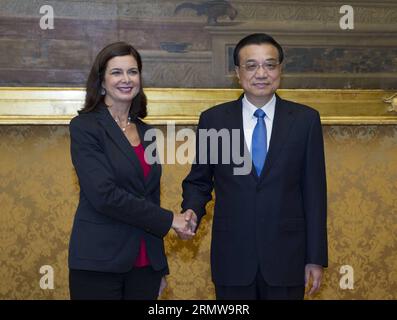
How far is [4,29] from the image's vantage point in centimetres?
390

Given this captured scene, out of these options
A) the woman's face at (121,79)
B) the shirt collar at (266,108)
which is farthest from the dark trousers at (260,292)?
the woman's face at (121,79)

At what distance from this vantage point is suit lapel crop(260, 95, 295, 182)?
8.37 ft

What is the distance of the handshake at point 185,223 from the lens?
2678mm

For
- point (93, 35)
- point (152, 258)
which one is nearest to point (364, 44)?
point (93, 35)

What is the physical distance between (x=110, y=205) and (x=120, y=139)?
0.30 meters

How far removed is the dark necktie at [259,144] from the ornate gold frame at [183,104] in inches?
54.0

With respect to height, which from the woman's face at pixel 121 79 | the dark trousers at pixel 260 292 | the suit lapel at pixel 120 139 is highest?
the woman's face at pixel 121 79

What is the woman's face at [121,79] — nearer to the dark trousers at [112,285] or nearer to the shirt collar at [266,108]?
the shirt collar at [266,108]

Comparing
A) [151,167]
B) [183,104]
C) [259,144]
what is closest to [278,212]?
[259,144]

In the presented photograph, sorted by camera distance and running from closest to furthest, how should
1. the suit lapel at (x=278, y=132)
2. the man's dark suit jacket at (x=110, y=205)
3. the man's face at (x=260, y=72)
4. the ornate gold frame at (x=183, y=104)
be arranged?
1. the man's dark suit jacket at (x=110, y=205)
2. the suit lapel at (x=278, y=132)
3. the man's face at (x=260, y=72)
4. the ornate gold frame at (x=183, y=104)

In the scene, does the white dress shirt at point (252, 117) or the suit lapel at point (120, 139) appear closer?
the suit lapel at point (120, 139)

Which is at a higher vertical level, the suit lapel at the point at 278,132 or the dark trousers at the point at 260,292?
the suit lapel at the point at 278,132

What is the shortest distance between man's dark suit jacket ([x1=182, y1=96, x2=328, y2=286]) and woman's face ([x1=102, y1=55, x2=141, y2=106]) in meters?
0.53

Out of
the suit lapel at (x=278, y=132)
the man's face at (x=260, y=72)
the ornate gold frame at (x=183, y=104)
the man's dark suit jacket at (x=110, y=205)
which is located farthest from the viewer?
the ornate gold frame at (x=183, y=104)
